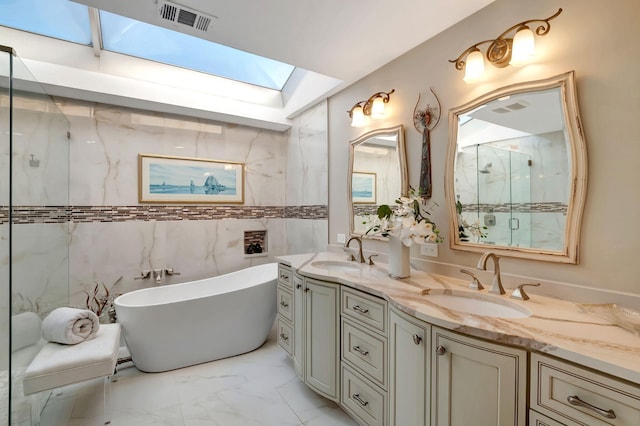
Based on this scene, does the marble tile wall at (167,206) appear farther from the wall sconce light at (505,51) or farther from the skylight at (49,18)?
the wall sconce light at (505,51)

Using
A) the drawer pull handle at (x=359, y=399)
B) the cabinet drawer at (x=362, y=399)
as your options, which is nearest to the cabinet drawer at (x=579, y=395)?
the cabinet drawer at (x=362, y=399)

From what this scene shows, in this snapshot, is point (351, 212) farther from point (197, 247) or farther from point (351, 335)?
point (197, 247)

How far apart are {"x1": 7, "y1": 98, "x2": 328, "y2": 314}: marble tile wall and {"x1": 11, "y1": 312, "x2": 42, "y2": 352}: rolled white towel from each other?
1.29 ft

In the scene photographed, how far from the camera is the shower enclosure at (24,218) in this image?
5.01 ft

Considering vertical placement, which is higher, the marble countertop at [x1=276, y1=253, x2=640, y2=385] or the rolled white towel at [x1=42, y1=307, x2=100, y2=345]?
the marble countertop at [x1=276, y1=253, x2=640, y2=385]

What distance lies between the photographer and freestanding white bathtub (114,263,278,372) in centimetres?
239

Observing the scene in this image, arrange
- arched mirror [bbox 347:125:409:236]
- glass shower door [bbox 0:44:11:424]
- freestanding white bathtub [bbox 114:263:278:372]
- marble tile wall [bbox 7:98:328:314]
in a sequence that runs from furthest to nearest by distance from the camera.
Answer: marble tile wall [bbox 7:98:328:314] → freestanding white bathtub [bbox 114:263:278:372] → arched mirror [bbox 347:125:409:236] → glass shower door [bbox 0:44:11:424]

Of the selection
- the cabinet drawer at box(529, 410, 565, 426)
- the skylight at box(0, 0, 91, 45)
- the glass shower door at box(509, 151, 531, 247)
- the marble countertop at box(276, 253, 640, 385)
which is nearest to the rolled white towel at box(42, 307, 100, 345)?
the marble countertop at box(276, 253, 640, 385)

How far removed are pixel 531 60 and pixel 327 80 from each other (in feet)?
6.01

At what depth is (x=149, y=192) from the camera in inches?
124

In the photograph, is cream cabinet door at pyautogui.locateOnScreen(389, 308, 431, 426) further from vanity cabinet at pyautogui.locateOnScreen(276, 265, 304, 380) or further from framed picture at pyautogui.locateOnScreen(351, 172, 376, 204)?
framed picture at pyautogui.locateOnScreen(351, 172, 376, 204)

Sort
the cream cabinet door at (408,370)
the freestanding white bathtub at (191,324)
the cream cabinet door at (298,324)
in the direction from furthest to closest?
the freestanding white bathtub at (191,324) → the cream cabinet door at (298,324) → the cream cabinet door at (408,370)

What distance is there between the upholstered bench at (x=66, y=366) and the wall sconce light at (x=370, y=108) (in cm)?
250

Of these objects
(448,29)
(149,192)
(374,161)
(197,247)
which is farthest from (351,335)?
(149,192)
